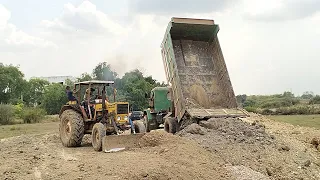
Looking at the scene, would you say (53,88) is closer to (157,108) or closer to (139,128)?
(157,108)

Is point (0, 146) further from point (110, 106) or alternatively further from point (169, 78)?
point (169, 78)

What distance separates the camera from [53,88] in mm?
59156

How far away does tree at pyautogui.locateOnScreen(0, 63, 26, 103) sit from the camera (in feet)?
190

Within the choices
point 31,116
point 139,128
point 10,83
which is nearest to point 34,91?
point 10,83

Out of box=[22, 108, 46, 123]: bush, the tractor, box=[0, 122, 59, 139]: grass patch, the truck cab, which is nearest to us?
the tractor

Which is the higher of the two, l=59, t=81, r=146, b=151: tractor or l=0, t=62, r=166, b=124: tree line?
l=0, t=62, r=166, b=124: tree line

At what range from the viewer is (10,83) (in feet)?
196

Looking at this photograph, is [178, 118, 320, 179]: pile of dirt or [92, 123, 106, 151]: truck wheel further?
[92, 123, 106, 151]: truck wheel

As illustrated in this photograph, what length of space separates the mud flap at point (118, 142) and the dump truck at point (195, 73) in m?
2.00

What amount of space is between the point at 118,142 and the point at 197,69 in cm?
444

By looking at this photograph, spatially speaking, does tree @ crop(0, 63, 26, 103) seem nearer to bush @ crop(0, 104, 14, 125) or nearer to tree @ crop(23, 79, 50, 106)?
tree @ crop(23, 79, 50, 106)

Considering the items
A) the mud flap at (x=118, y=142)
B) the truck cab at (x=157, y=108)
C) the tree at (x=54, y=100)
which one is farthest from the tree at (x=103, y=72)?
the mud flap at (x=118, y=142)

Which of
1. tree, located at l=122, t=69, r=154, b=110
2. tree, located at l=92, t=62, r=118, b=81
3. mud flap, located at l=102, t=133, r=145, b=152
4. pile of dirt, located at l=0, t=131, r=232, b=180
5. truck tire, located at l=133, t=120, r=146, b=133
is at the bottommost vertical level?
pile of dirt, located at l=0, t=131, r=232, b=180

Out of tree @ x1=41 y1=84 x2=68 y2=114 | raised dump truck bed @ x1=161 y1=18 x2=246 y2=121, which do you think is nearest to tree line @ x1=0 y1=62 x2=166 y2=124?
tree @ x1=41 y1=84 x2=68 y2=114
